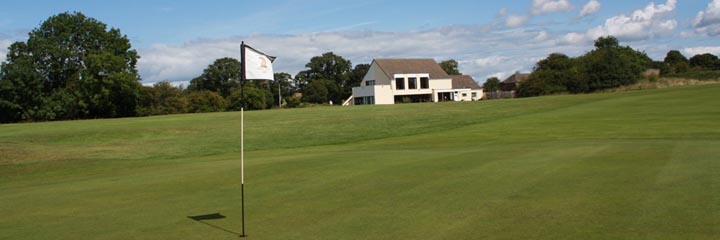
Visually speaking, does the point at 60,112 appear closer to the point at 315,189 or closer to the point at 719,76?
the point at 315,189

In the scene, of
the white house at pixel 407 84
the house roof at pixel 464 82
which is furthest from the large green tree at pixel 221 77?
the house roof at pixel 464 82

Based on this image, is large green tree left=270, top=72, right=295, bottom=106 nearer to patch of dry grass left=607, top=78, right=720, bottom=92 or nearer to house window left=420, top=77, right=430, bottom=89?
house window left=420, top=77, right=430, bottom=89

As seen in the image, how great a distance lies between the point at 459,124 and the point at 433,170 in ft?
81.3

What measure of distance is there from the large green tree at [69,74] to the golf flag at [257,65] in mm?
75536

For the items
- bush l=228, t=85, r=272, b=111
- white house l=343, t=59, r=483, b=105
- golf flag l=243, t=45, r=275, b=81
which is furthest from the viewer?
white house l=343, t=59, r=483, b=105

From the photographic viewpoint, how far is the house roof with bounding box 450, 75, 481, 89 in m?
112

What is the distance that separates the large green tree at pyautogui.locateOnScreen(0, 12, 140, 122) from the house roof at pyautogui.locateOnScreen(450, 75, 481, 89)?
2193 inches

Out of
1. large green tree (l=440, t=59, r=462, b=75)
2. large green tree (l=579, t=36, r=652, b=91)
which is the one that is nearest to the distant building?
large green tree (l=440, t=59, r=462, b=75)

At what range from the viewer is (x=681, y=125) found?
2838 cm

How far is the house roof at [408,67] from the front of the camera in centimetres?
10450

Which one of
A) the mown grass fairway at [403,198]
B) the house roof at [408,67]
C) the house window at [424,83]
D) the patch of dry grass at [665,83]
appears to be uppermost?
the house roof at [408,67]

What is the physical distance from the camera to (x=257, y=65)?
912 centimetres

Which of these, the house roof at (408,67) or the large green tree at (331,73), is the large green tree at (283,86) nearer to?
the large green tree at (331,73)

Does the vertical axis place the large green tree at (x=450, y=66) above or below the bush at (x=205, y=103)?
above
